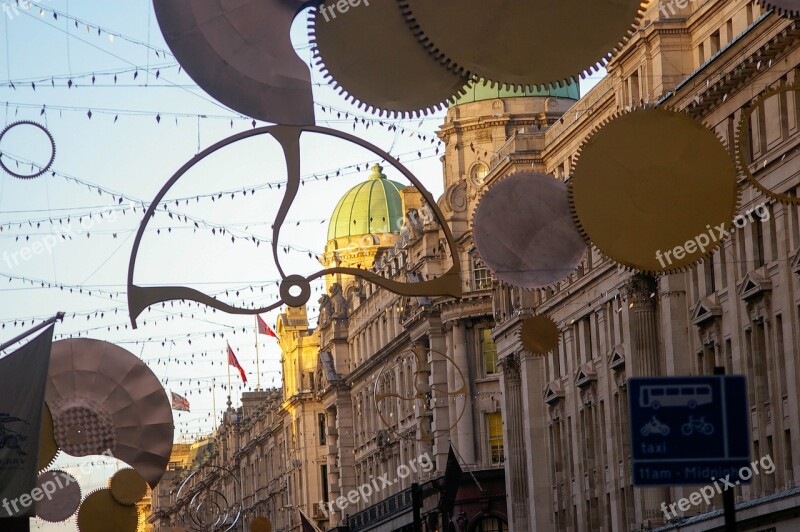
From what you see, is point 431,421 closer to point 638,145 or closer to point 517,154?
point 517,154

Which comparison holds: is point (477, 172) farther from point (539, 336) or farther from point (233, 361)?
point (539, 336)

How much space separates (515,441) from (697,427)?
58.1 m

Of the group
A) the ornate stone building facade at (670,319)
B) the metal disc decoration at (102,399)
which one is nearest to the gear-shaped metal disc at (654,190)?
the metal disc decoration at (102,399)

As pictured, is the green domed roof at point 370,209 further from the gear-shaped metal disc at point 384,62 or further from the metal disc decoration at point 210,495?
the gear-shaped metal disc at point 384,62

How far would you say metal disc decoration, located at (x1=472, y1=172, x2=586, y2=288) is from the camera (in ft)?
60.5

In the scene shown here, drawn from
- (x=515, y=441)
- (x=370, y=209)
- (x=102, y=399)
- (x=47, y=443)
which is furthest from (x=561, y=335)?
(x=370, y=209)

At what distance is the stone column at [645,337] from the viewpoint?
5581 cm

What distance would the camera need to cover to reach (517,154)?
2783 inches

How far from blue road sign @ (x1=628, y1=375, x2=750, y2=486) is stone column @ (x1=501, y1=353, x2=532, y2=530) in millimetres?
57221

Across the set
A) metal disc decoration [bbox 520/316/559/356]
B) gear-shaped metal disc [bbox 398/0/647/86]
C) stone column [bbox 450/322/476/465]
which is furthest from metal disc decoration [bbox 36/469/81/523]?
stone column [bbox 450/322/476/465]

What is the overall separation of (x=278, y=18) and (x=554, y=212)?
3.76 meters

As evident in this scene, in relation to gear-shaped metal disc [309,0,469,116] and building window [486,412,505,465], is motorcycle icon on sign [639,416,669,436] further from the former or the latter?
building window [486,412,505,465]

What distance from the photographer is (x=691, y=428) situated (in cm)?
1521

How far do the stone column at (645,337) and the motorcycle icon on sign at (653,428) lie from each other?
40535mm
